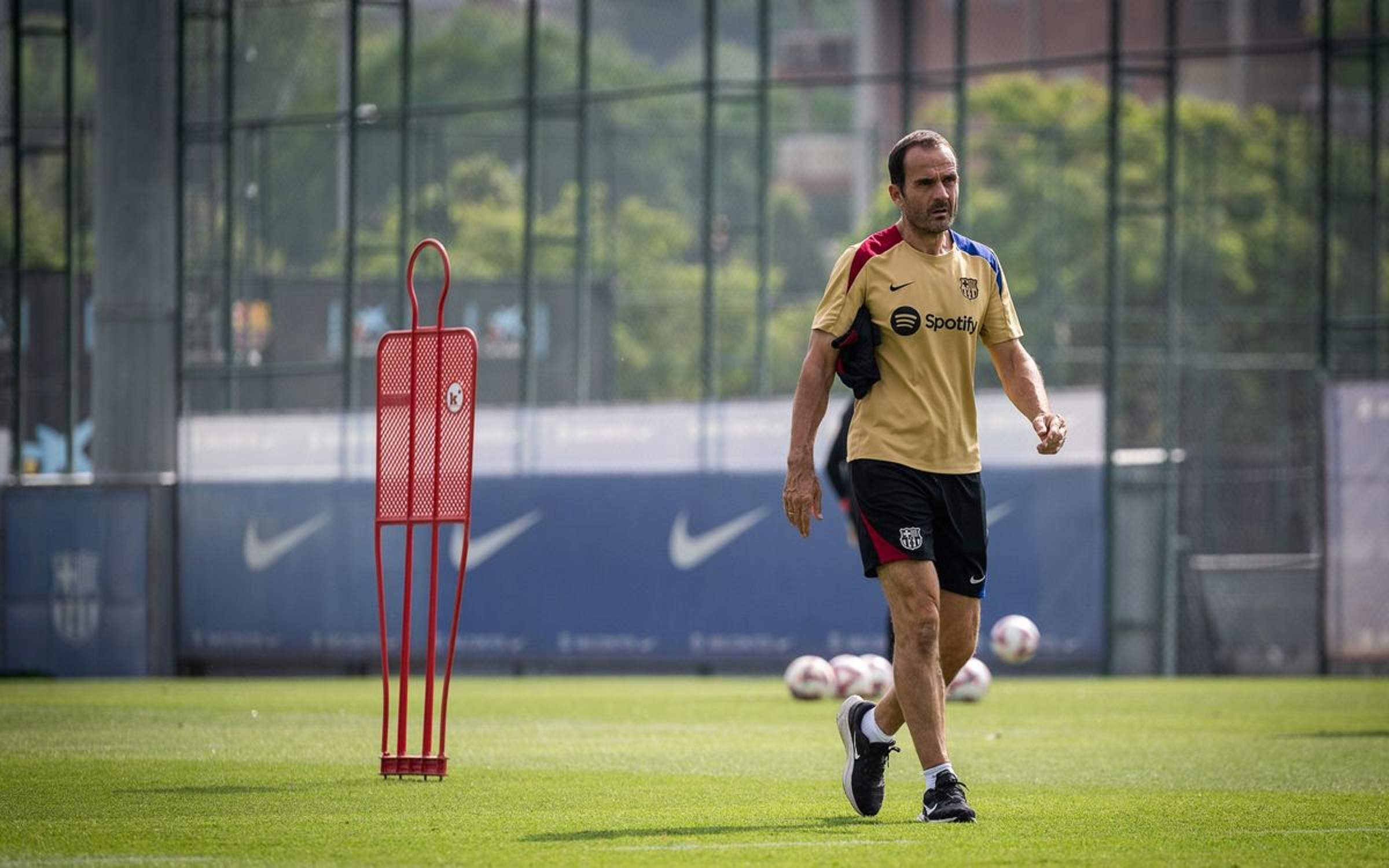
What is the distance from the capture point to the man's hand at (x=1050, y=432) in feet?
24.2

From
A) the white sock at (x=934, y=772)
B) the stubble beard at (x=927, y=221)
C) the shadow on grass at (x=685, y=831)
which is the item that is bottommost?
the shadow on grass at (x=685, y=831)

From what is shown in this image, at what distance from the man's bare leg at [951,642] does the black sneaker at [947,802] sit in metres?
0.29

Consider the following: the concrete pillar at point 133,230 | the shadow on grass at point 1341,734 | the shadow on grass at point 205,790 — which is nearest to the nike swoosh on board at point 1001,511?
the shadow on grass at point 1341,734

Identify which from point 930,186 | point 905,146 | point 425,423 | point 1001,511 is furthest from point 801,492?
point 1001,511

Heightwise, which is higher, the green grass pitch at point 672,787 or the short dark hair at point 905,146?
the short dark hair at point 905,146

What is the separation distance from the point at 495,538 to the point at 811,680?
27.7 feet

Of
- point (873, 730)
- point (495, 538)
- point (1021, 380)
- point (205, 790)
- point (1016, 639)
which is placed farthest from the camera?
point (495, 538)

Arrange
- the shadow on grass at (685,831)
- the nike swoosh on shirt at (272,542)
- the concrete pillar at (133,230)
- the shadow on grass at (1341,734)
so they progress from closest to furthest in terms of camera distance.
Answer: the shadow on grass at (685,831) → the shadow on grass at (1341,734) → the nike swoosh on shirt at (272,542) → the concrete pillar at (133,230)

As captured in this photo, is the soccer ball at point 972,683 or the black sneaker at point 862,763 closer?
the black sneaker at point 862,763

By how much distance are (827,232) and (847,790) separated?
6716cm

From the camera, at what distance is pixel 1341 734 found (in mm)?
12789

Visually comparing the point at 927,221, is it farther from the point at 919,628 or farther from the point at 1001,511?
the point at 1001,511

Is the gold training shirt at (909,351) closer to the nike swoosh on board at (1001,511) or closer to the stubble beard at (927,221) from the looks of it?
the stubble beard at (927,221)

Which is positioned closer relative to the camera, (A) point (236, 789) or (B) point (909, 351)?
(B) point (909, 351)
